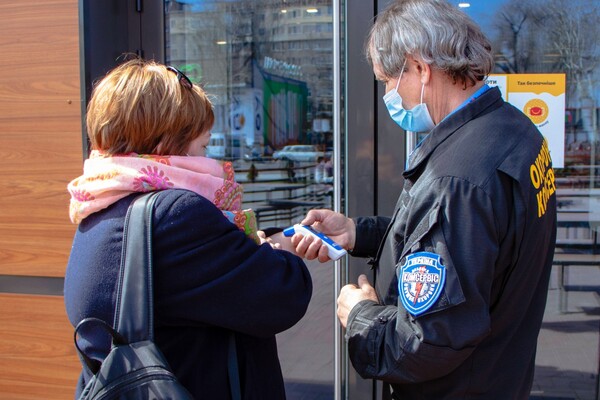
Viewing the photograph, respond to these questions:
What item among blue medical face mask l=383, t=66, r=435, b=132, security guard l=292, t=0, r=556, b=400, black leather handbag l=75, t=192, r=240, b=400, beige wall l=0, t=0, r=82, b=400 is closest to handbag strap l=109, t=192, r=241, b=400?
black leather handbag l=75, t=192, r=240, b=400

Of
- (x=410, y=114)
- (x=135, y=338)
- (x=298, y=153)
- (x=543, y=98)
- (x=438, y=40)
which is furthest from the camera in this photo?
(x=298, y=153)

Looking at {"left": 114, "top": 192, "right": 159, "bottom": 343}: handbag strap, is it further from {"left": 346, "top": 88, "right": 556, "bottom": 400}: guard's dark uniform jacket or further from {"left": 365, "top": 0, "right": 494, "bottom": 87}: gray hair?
{"left": 365, "top": 0, "right": 494, "bottom": 87}: gray hair

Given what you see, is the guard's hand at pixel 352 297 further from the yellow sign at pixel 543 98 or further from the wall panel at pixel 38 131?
the wall panel at pixel 38 131

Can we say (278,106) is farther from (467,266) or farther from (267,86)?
(467,266)

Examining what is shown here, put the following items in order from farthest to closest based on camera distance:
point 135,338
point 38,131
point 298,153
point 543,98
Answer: point 298,153 → point 38,131 → point 543,98 → point 135,338

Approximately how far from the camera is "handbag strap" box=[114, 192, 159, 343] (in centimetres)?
138

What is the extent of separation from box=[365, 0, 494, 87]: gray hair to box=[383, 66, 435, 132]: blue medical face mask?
9 centimetres

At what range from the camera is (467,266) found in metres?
1.46

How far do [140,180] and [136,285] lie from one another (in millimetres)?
244

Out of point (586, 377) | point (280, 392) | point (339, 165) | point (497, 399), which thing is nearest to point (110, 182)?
point (280, 392)

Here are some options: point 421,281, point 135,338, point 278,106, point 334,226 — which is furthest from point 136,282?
point 278,106

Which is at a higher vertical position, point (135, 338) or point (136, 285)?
point (136, 285)

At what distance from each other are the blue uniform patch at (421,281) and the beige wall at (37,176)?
6.32 feet

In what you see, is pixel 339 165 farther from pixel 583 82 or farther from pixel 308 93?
pixel 583 82
